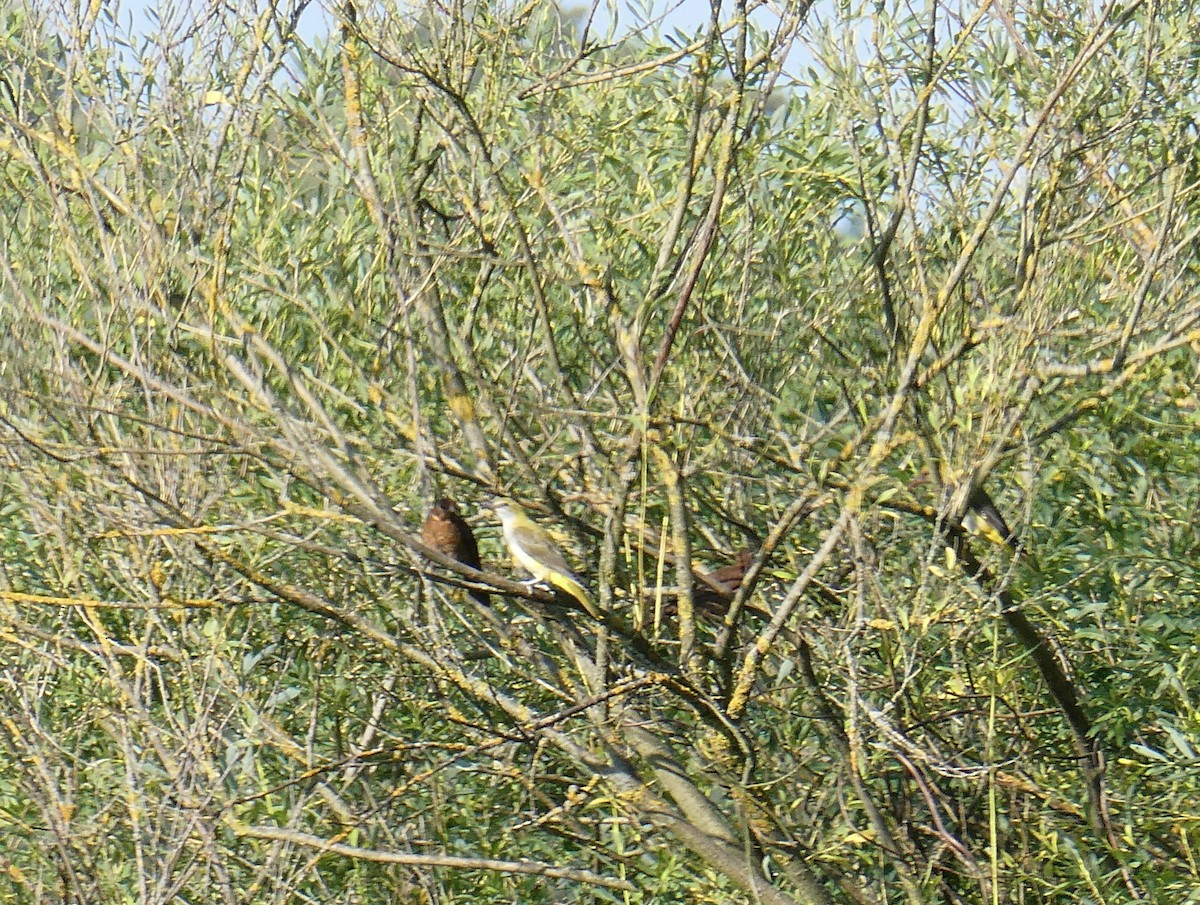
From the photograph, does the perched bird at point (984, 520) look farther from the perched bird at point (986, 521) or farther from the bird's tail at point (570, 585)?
the bird's tail at point (570, 585)

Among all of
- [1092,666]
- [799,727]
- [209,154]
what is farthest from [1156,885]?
[209,154]

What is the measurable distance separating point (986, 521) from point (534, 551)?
146 centimetres

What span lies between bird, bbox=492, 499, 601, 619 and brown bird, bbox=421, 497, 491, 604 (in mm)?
148

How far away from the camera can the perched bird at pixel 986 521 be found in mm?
5068

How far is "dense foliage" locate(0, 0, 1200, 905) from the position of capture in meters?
4.40

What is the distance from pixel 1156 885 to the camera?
5.24 meters

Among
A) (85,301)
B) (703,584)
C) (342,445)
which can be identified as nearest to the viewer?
(342,445)

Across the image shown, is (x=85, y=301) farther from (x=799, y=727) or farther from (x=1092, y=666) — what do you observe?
(x=1092, y=666)

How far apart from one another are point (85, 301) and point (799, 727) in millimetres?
2855

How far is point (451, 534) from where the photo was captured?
512 centimetres

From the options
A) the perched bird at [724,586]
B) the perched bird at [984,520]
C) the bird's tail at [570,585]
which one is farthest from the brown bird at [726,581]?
the perched bird at [984,520]

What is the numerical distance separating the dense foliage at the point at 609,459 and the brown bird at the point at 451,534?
0.14m

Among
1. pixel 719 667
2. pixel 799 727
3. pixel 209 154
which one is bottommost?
pixel 799 727

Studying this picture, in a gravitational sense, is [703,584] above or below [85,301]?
below
